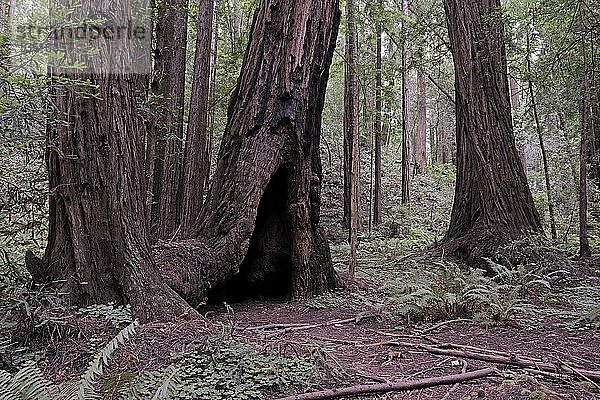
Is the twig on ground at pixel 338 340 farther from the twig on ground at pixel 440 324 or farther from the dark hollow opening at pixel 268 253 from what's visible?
the dark hollow opening at pixel 268 253

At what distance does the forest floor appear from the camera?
3.47 meters

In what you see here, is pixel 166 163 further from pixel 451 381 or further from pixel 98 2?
pixel 451 381

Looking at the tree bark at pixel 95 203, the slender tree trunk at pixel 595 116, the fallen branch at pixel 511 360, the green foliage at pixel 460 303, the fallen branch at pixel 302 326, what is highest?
the slender tree trunk at pixel 595 116

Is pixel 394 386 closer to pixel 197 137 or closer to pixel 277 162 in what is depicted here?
pixel 277 162

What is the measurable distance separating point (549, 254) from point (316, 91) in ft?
14.1

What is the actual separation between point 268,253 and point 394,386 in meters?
4.71

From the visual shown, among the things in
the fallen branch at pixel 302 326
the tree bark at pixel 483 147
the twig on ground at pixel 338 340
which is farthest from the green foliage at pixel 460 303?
the tree bark at pixel 483 147

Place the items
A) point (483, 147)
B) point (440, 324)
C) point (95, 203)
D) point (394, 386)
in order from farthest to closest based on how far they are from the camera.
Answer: point (483, 147) → point (440, 324) → point (95, 203) → point (394, 386)

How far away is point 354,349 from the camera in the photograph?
473 cm

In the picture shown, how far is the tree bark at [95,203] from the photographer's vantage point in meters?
5.00

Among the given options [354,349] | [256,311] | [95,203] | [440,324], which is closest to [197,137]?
[256,311]

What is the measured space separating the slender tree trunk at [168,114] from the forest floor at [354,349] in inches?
163

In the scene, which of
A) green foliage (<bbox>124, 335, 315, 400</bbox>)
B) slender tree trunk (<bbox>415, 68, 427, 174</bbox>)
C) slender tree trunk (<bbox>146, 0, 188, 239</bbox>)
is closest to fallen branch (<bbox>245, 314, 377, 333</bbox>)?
green foliage (<bbox>124, 335, 315, 400</bbox>)

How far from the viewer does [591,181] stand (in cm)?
1280
